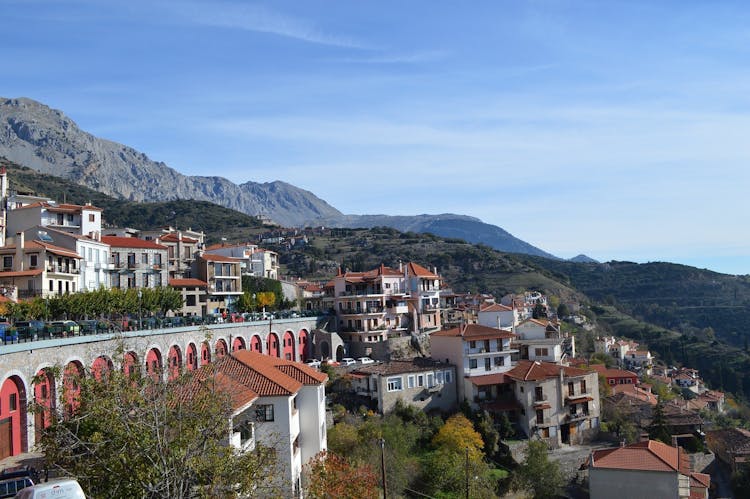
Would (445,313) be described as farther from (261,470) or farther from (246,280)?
(261,470)

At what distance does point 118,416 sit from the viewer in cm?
1534

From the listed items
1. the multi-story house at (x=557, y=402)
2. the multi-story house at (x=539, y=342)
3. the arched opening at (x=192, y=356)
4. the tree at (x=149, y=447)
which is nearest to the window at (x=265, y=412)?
the tree at (x=149, y=447)

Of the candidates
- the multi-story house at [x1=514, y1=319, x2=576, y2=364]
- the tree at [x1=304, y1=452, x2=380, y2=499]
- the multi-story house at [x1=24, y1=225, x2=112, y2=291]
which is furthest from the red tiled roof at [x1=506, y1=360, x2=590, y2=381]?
the multi-story house at [x1=24, y1=225, x2=112, y2=291]

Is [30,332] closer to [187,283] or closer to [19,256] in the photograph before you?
[19,256]

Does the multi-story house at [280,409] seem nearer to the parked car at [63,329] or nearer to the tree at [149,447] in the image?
the tree at [149,447]

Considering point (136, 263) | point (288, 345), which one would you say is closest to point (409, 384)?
point (288, 345)

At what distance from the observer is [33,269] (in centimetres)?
5150

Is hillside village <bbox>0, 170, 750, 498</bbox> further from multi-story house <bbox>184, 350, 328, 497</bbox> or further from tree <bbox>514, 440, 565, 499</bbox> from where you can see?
tree <bbox>514, 440, 565, 499</bbox>

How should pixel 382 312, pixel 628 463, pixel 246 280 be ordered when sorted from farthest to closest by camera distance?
pixel 246 280
pixel 382 312
pixel 628 463

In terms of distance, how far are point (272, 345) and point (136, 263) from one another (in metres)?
17.3

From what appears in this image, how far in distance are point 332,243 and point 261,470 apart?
169822 mm

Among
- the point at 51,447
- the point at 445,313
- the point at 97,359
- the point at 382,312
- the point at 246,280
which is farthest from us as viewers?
the point at 445,313

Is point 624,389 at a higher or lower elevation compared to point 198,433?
lower

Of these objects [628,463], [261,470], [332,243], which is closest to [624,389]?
[628,463]
